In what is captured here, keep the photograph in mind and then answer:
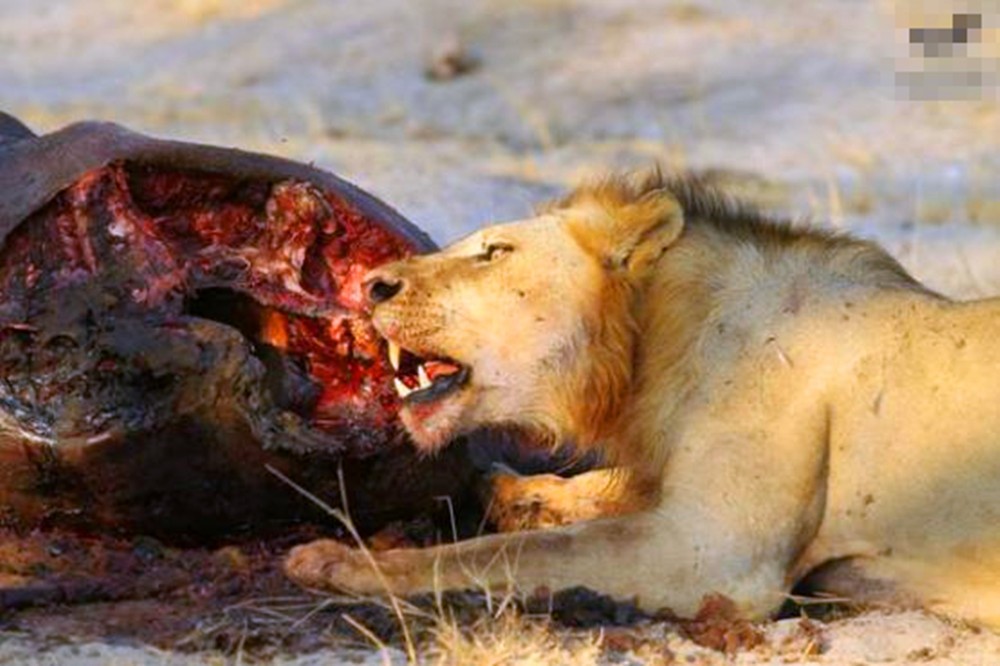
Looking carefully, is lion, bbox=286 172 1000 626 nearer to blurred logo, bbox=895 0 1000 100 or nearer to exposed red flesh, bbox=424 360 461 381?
exposed red flesh, bbox=424 360 461 381

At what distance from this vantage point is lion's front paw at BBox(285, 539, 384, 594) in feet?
14.9

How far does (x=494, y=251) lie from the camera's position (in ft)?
16.4

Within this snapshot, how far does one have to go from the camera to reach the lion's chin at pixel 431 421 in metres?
4.91

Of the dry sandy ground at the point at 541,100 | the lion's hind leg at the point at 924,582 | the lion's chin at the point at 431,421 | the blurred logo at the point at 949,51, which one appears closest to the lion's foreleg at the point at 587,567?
the lion's hind leg at the point at 924,582

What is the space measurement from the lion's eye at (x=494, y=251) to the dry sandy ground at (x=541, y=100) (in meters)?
3.14

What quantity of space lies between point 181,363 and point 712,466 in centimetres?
103

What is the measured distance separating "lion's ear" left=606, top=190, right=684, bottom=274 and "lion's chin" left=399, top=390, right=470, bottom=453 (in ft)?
1.46

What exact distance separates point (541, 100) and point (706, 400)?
10.5 m

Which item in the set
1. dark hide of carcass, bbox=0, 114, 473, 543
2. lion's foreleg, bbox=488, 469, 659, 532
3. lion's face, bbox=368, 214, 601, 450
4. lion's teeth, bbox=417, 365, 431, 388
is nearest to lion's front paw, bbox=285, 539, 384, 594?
dark hide of carcass, bbox=0, 114, 473, 543

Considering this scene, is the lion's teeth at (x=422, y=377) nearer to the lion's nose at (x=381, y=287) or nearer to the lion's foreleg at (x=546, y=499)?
the lion's nose at (x=381, y=287)

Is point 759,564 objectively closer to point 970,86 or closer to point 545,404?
point 545,404

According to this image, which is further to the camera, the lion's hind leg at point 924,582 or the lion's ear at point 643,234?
the lion's ear at point 643,234

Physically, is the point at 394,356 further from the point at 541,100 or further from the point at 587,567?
the point at 541,100

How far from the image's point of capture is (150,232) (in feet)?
16.2
